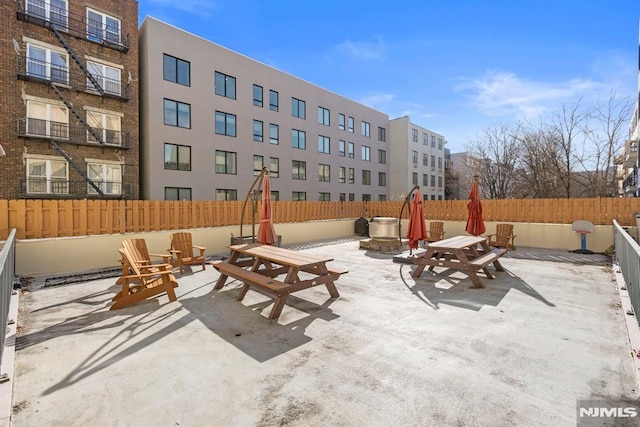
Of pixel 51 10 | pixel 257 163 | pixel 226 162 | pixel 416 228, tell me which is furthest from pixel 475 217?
pixel 51 10

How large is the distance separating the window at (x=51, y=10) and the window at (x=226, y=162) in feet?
34.3

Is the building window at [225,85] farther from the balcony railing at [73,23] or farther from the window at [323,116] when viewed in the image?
the window at [323,116]

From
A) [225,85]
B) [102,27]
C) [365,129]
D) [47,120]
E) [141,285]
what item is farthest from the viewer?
[365,129]

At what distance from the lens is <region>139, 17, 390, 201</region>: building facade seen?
63.8ft

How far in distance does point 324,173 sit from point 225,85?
12.4 meters

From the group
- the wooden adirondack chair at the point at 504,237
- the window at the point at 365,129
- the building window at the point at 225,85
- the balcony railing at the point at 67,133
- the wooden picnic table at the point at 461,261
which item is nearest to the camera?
the wooden picnic table at the point at 461,261

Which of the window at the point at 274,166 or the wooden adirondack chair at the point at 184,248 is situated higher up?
the window at the point at 274,166

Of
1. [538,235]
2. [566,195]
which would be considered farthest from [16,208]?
[566,195]

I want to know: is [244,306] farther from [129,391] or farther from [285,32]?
[285,32]

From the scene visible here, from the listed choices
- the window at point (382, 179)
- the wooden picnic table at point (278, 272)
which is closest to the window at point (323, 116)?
the window at point (382, 179)

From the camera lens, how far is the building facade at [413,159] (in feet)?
129

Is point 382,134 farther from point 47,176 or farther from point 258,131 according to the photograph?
point 47,176

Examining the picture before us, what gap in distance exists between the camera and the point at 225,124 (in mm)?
22891

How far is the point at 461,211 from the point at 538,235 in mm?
3471
